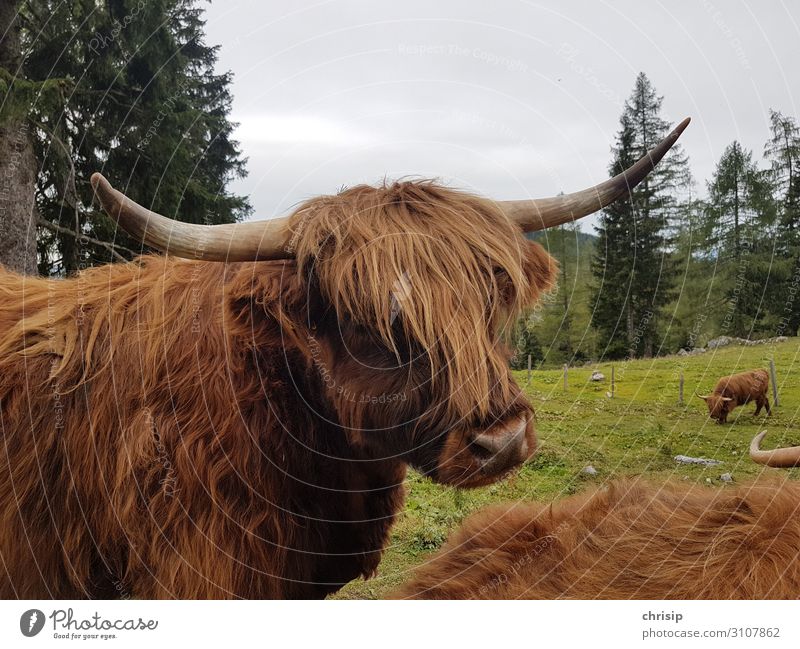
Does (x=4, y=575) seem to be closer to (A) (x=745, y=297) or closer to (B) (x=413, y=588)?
(B) (x=413, y=588)

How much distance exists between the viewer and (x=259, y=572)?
1948mm

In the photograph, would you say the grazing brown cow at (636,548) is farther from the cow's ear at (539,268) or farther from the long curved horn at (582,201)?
the long curved horn at (582,201)

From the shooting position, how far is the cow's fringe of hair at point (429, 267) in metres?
1.77

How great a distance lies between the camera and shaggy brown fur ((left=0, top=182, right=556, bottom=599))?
5.92ft

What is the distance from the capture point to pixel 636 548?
1.76 meters

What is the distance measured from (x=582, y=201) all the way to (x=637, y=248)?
0.81 metres

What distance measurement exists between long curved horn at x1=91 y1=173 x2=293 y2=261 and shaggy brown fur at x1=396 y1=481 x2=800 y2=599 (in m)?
1.18

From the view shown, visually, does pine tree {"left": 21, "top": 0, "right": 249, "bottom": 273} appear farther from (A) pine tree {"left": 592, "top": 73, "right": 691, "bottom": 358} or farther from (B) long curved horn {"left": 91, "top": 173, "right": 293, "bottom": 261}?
(A) pine tree {"left": 592, "top": 73, "right": 691, "bottom": 358}

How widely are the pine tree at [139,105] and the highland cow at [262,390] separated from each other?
634mm

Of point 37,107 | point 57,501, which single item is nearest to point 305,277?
point 57,501

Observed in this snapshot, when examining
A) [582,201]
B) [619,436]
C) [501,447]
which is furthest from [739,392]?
[501,447]

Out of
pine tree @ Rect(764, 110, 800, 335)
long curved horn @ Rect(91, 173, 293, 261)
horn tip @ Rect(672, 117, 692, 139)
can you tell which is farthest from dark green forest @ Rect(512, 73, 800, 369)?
long curved horn @ Rect(91, 173, 293, 261)

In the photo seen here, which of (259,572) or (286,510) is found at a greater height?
(286,510)
